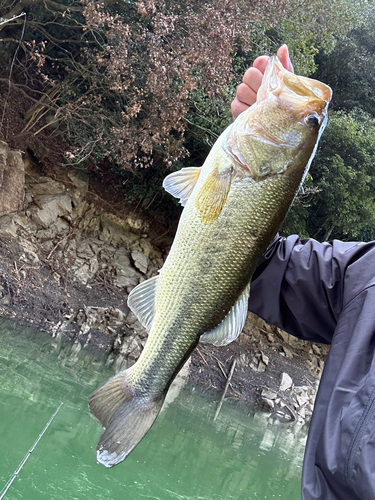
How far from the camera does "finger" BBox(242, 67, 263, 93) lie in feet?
5.91

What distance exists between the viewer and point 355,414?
1.43 meters

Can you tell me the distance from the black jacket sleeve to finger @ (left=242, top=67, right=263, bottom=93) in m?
0.66

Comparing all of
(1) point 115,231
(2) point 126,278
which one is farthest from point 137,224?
(2) point 126,278

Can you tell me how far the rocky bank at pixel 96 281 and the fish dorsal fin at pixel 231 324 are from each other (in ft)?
25.1

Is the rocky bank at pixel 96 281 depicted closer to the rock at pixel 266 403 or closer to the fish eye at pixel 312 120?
the rock at pixel 266 403

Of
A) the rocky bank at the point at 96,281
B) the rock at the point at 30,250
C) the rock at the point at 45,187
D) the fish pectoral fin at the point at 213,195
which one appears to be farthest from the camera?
the rock at the point at 45,187

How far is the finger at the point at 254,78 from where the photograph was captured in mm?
1803

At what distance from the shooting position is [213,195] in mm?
1646

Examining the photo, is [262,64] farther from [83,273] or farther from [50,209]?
[50,209]

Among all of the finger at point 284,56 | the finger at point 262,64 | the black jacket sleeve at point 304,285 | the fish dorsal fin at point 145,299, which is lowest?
the fish dorsal fin at point 145,299

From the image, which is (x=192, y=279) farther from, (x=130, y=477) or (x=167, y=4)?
(x=167, y=4)

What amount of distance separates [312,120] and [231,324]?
815 mm

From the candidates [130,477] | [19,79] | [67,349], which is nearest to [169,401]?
[67,349]

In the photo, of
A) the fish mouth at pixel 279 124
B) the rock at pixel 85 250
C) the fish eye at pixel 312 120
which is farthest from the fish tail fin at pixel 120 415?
the rock at pixel 85 250
